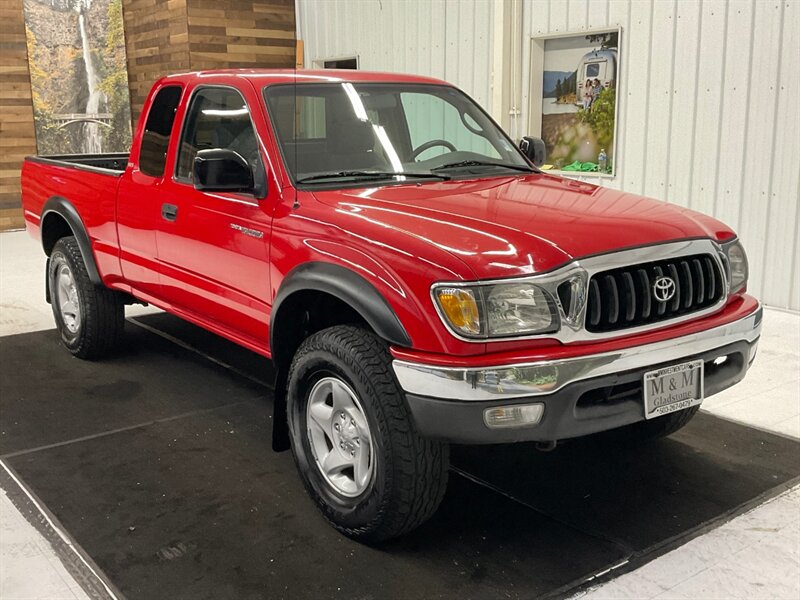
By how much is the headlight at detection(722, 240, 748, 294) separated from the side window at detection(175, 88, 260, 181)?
1.94m

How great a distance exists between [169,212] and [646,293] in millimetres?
2372

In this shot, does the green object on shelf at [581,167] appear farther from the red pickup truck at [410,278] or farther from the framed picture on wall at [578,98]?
the red pickup truck at [410,278]

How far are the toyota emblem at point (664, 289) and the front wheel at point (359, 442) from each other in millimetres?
889

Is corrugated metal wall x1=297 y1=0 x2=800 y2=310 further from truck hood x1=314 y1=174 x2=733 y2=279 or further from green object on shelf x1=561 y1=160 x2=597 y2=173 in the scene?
truck hood x1=314 y1=174 x2=733 y2=279

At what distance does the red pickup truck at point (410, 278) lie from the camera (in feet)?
8.58

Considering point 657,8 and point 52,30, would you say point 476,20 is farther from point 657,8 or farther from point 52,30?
point 52,30

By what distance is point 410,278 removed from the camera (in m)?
2.68

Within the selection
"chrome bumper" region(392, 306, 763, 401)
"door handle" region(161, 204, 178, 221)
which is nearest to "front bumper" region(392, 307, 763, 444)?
"chrome bumper" region(392, 306, 763, 401)

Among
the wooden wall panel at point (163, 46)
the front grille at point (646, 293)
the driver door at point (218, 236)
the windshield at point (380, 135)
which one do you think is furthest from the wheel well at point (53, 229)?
the wooden wall panel at point (163, 46)

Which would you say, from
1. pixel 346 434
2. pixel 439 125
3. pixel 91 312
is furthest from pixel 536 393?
pixel 91 312

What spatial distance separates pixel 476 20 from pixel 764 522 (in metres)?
6.50

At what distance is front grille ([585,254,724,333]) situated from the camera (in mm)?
2732

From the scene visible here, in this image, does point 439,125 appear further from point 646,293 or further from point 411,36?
point 411,36

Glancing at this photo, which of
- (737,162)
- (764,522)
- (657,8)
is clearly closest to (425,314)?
(764,522)
